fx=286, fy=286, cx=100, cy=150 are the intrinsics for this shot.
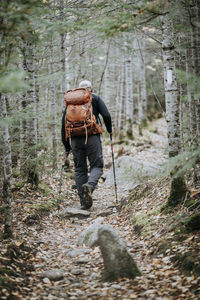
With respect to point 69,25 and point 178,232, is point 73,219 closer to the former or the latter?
point 178,232

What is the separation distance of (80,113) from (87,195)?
6.32ft

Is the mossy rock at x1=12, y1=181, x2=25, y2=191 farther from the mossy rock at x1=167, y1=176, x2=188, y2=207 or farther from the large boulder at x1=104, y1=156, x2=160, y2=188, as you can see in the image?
the mossy rock at x1=167, y1=176, x2=188, y2=207

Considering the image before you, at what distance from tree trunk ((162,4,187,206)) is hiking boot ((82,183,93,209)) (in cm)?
225

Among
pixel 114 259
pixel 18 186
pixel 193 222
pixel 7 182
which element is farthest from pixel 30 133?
pixel 193 222

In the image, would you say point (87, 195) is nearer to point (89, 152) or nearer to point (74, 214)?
point (74, 214)

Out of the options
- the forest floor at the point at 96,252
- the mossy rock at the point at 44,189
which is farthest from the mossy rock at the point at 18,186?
the mossy rock at the point at 44,189

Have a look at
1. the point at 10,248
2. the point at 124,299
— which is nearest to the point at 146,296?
the point at 124,299

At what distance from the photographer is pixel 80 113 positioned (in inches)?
255

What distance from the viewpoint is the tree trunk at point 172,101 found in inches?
193

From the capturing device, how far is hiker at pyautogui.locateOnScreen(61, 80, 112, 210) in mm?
6797

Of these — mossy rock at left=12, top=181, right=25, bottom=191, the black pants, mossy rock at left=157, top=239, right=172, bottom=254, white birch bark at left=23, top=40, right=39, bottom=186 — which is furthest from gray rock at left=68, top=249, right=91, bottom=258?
mossy rock at left=12, top=181, right=25, bottom=191

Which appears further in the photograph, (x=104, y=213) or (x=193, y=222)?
(x=104, y=213)

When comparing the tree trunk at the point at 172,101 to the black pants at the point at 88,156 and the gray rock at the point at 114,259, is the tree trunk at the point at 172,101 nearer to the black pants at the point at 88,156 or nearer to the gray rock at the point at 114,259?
the gray rock at the point at 114,259

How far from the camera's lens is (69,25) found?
4.02 meters
